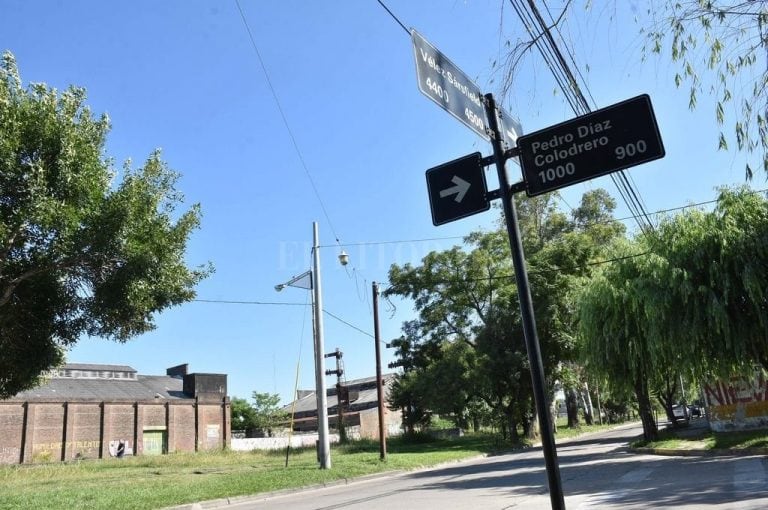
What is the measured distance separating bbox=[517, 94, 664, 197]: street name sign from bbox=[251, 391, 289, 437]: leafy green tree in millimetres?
71182

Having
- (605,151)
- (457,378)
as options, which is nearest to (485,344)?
(457,378)

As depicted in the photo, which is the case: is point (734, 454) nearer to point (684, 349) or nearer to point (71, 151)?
point (684, 349)

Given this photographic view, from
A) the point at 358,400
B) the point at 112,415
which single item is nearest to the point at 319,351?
the point at 112,415

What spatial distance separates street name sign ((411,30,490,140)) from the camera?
4.32 m

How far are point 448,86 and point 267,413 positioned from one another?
7514cm

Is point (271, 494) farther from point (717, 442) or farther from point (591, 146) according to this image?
point (591, 146)

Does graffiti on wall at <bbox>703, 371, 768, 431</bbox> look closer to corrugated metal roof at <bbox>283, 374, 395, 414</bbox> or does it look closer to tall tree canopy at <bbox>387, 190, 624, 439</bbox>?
tall tree canopy at <bbox>387, 190, 624, 439</bbox>

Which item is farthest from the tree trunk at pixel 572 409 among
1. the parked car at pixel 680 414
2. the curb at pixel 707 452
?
the curb at pixel 707 452

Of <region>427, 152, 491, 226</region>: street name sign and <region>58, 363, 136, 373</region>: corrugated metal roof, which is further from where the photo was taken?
<region>58, 363, 136, 373</region>: corrugated metal roof

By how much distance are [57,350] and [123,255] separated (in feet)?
11.3

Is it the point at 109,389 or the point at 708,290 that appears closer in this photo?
the point at 708,290

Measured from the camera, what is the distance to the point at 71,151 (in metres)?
11.6

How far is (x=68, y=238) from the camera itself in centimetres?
1188

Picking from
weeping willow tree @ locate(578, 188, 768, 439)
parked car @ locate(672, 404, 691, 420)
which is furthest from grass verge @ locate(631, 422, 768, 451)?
parked car @ locate(672, 404, 691, 420)
